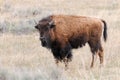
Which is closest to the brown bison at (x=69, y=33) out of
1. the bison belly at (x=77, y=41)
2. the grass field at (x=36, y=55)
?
the bison belly at (x=77, y=41)

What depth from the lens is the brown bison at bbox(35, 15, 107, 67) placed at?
11883 millimetres

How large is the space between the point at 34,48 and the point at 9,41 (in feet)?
4.36

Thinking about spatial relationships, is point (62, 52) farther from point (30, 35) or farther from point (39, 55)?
point (30, 35)

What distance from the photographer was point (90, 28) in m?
12.3

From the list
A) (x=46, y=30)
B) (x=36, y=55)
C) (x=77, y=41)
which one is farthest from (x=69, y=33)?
(x=36, y=55)

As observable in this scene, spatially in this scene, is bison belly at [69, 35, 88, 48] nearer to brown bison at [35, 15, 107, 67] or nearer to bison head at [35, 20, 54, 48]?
brown bison at [35, 15, 107, 67]

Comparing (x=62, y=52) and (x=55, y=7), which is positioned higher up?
(x=62, y=52)

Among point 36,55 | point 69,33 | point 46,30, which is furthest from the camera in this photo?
point 36,55

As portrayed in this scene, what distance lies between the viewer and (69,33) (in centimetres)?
1212

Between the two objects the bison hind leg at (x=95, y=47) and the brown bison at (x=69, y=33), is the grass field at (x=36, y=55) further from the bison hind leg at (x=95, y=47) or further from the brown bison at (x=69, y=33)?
the brown bison at (x=69, y=33)

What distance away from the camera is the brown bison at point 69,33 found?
468 inches

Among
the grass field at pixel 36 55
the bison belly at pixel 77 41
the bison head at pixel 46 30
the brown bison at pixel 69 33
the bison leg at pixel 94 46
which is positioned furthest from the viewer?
the bison leg at pixel 94 46

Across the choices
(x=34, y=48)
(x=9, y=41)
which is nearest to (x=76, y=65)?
(x=34, y=48)

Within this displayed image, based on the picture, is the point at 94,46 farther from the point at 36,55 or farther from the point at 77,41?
the point at 36,55
